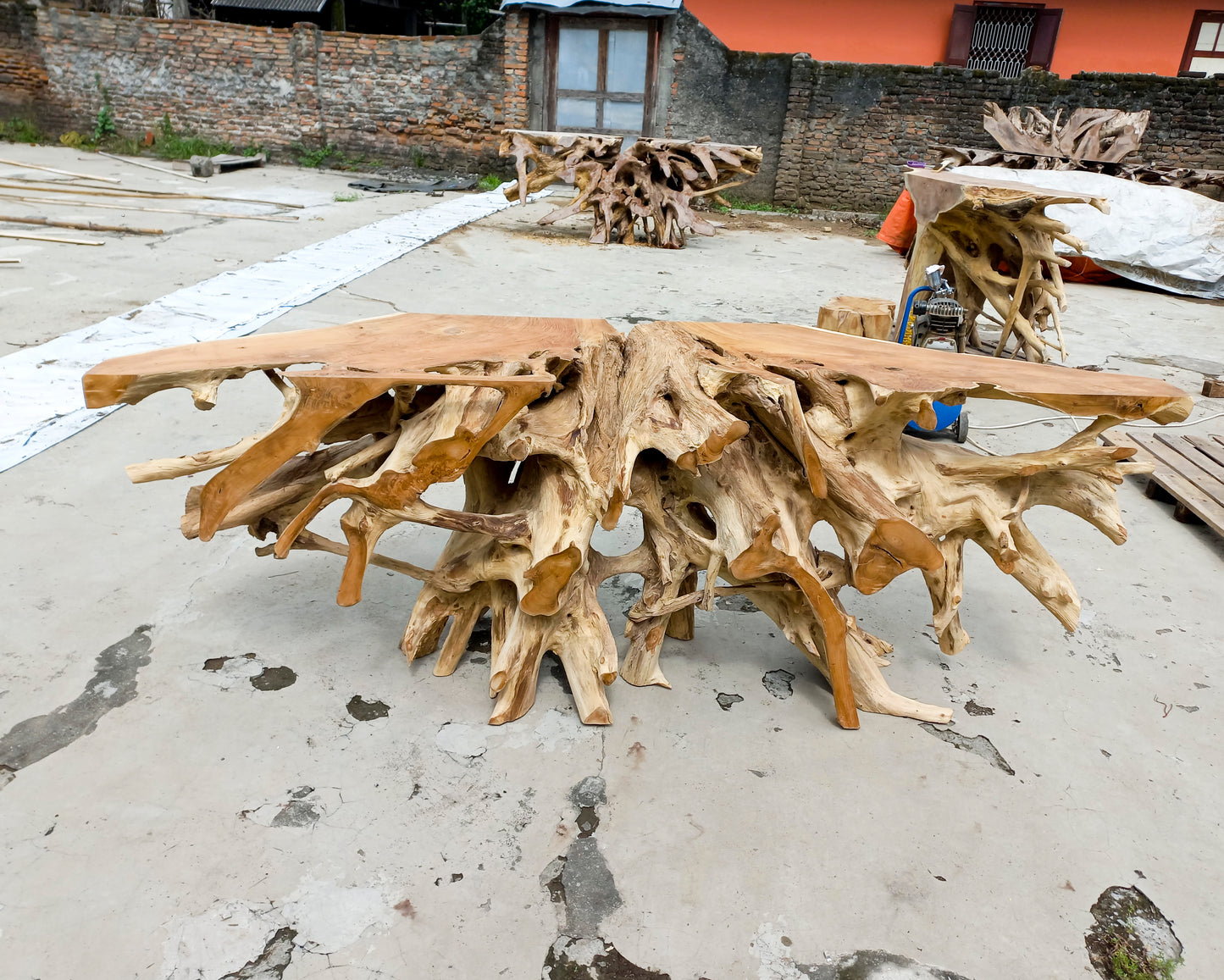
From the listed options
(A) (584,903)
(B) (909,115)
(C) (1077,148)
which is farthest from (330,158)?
(A) (584,903)

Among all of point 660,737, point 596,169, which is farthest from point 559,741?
point 596,169

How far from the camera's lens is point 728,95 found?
10891mm

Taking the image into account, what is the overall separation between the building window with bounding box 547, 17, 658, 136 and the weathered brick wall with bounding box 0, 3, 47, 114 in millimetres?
7435

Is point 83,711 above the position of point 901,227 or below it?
below

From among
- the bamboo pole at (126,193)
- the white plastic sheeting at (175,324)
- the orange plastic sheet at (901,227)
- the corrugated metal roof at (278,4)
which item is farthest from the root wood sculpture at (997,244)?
the corrugated metal roof at (278,4)

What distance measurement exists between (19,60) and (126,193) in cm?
579

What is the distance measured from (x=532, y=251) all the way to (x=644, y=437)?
586cm

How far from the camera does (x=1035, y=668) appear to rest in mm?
2402

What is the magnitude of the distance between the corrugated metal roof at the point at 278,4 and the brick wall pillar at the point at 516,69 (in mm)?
5900

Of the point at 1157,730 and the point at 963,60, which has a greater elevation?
the point at 963,60

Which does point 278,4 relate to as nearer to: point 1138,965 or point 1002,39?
point 1002,39

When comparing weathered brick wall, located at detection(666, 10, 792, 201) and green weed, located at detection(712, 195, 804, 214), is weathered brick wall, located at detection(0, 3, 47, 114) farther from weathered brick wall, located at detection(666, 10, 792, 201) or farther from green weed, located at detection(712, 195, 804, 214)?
green weed, located at detection(712, 195, 804, 214)

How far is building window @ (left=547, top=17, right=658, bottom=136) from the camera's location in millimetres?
10992

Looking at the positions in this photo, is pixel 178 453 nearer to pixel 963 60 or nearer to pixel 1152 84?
pixel 1152 84
